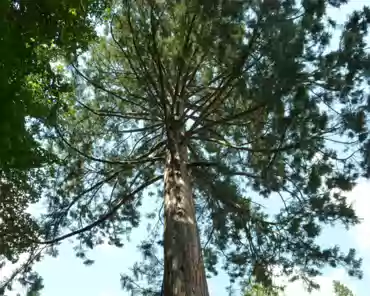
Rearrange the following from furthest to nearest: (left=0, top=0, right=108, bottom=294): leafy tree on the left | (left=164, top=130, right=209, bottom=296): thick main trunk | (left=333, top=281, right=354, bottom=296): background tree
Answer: (left=333, top=281, right=354, bottom=296): background tree, (left=164, top=130, right=209, bottom=296): thick main trunk, (left=0, top=0, right=108, bottom=294): leafy tree on the left

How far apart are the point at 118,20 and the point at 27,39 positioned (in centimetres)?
236

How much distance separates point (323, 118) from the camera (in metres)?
3.94

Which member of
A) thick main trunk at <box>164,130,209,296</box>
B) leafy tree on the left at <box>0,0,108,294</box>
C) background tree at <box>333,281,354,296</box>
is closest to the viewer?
leafy tree on the left at <box>0,0,108,294</box>

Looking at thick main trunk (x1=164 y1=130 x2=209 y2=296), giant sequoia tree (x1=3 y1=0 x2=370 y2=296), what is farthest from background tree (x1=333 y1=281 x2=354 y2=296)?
thick main trunk (x1=164 y1=130 x2=209 y2=296)

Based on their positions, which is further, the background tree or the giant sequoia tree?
the background tree

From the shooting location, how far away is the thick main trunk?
3635mm

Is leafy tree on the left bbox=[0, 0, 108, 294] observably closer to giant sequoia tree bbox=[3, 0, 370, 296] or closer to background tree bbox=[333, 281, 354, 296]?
giant sequoia tree bbox=[3, 0, 370, 296]

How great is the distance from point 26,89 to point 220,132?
3.97m

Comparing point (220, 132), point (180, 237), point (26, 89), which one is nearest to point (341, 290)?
point (220, 132)

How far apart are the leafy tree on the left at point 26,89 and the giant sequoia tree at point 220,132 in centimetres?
50

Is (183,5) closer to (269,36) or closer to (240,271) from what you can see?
(269,36)

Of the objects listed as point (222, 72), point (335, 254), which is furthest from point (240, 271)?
point (222, 72)

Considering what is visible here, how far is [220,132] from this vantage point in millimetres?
6449

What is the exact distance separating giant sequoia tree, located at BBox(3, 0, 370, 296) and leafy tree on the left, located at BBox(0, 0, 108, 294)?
498 millimetres
